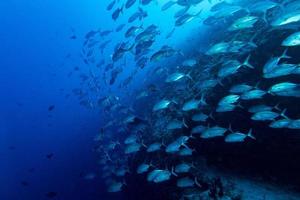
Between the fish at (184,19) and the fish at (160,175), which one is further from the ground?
the fish at (184,19)

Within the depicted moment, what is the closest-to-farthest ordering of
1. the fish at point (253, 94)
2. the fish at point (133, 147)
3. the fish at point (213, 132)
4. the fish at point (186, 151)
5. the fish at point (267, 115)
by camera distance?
the fish at point (267, 115) → the fish at point (253, 94) → the fish at point (213, 132) → the fish at point (186, 151) → the fish at point (133, 147)

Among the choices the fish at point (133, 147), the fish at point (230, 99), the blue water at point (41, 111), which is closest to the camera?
the fish at point (230, 99)

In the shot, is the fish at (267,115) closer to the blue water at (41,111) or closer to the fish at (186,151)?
the fish at (186,151)

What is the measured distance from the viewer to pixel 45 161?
32688mm

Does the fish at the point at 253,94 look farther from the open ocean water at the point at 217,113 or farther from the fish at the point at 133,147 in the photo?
the fish at the point at 133,147

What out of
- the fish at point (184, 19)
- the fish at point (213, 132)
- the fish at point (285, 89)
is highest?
the fish at point (184, 19)

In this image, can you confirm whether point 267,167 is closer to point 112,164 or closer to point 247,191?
point 247,191

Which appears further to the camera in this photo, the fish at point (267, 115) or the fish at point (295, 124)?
the fish at point (267, 115)

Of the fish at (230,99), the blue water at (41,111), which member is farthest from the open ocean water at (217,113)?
the blue water at (41,111)

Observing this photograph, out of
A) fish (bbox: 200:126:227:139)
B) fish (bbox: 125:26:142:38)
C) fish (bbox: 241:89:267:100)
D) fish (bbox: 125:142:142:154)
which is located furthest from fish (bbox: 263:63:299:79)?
fish (bbox: 125:26:142:38)

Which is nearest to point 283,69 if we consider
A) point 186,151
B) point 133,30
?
point 186,151

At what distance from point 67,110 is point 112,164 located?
55205 millimetres

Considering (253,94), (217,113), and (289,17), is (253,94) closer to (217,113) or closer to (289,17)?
(289,17)

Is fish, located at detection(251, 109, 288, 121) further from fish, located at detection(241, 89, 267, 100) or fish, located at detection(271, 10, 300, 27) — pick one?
fish, located at detection(271, 10, 300, 27)
